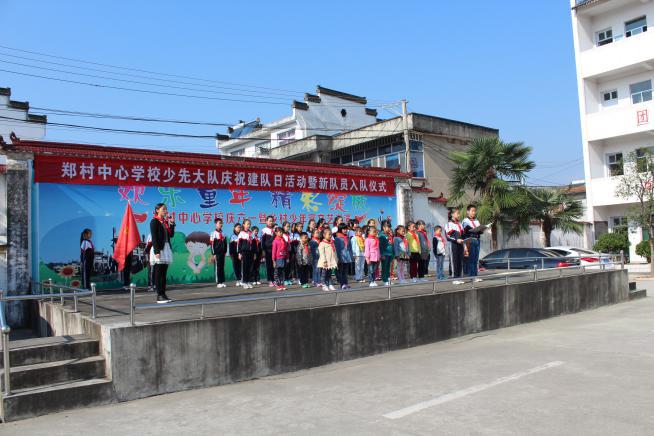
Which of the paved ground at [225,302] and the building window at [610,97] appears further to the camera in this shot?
the building window at [610,97]

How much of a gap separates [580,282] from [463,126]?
15585 mm

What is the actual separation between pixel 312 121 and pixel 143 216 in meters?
24.7

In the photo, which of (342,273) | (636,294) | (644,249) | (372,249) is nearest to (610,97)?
(644,249)

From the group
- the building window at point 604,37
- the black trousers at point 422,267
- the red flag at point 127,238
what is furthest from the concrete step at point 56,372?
the building window at point 604,37

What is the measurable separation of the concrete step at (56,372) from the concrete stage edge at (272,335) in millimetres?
189

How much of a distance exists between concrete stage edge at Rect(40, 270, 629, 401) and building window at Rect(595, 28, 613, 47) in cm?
2339

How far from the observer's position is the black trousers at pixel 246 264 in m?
13.0

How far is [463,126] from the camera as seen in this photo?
92.3 feet

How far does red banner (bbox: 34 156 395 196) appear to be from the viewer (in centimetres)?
1293

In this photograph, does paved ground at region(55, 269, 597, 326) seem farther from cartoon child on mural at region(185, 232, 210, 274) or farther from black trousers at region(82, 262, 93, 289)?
cartoon child on mural at region(185, 232, 210, 274)

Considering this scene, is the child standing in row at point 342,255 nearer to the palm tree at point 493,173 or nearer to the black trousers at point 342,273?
the black trousers at point 342,273

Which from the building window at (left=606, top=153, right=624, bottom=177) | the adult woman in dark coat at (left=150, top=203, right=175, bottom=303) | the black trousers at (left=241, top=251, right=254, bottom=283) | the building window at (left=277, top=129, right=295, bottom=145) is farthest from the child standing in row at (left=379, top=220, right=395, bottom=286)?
the building window at (left=277, top=129, right=295, bottom=145)

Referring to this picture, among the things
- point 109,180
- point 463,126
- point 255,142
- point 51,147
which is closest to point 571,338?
point 109,180

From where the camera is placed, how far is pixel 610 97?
29.4 metres
